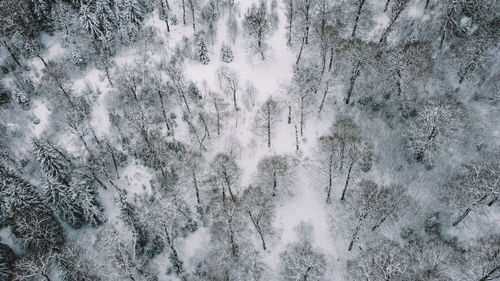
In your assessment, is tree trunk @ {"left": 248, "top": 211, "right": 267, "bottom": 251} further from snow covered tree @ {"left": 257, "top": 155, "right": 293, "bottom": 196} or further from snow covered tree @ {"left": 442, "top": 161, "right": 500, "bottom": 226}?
snow covered tree @ {"left": 442, "top": 161, "right": 500, "bottom": 226}

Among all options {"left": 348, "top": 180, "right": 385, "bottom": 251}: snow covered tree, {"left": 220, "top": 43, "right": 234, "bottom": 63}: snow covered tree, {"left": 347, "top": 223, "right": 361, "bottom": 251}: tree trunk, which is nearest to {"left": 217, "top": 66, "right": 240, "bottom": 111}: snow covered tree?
{"left": 220, "top": 43, "right": 234, "bottom": 63}: snow covered tree

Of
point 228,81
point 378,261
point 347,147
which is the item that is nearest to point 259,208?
point 347,147

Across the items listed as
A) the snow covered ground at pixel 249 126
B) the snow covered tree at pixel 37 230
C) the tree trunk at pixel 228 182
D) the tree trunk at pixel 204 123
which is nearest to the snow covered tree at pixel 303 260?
the snow covered ground at pixel 249 126

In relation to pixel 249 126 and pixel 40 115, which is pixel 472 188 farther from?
pixel 40 115

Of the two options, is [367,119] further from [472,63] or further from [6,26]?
[6,26]

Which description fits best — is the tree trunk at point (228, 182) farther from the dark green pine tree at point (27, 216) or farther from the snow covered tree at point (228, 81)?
the dark green pine tree at point (27, 216)

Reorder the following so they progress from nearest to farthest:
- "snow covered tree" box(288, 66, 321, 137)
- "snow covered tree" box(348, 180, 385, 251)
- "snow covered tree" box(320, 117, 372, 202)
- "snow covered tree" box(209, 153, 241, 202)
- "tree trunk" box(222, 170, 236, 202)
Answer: "snow covered tree" box(348, 180, 385, 251), "tree trunk" box(222, 170, 236, 202), "snow covered tree" box(209, 153, 241, 202), "snow covered tree" box(320, 117, 372, 202), "snow covered tree" box(288, 66, 321, 137)
